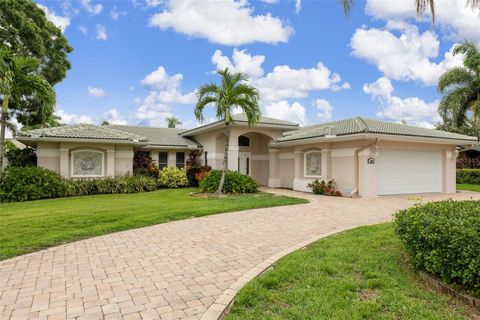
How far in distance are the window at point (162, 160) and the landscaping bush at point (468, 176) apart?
24443 millimetres

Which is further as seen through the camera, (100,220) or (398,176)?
(398,176)

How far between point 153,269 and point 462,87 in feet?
93.2

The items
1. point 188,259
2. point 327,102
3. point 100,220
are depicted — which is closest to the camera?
point 188,259

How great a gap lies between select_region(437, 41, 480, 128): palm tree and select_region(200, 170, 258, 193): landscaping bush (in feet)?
60.6

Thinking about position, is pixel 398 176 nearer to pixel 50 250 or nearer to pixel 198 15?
pixel 198 15

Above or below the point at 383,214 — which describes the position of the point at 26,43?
above

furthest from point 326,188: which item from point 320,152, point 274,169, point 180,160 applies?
point 180,160

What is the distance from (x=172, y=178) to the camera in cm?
2194

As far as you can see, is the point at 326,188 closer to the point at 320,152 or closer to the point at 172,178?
the point at 320,152

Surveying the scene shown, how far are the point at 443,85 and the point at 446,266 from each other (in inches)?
1029

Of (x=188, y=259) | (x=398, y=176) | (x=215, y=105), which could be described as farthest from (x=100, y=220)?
(x=398, y=176)

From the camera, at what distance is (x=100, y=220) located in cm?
984

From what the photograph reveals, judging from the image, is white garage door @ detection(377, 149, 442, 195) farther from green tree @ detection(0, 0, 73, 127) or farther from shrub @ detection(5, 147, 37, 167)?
shrub @ detection(5, 147, 37, 167)

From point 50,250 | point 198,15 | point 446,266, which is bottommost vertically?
point 50,250
